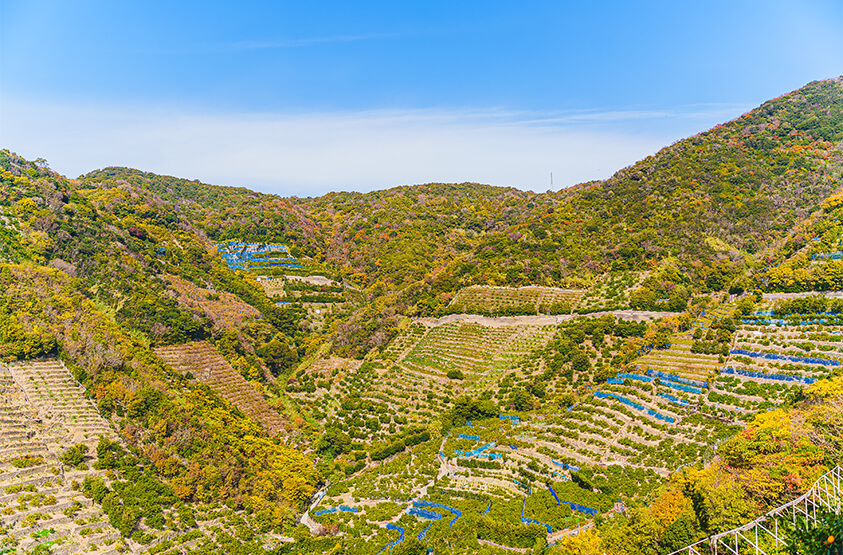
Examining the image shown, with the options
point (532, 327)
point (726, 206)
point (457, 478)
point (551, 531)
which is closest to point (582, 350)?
point (532, 327)

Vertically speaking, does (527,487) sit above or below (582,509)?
below

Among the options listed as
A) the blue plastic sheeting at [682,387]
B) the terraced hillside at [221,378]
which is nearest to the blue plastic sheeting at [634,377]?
the blue plastic sheeting at [682,387]

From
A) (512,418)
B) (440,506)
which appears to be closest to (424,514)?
(440,506)

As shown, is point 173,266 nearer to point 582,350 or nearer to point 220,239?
point 220,239

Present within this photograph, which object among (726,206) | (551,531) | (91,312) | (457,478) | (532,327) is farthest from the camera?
(726,206)

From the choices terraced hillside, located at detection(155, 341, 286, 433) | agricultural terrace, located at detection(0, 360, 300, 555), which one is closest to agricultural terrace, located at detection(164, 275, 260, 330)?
terraced hillside, located at detection(155, 341, 286, 433)

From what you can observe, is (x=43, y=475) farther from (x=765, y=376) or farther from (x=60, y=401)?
(x=765, y=376)

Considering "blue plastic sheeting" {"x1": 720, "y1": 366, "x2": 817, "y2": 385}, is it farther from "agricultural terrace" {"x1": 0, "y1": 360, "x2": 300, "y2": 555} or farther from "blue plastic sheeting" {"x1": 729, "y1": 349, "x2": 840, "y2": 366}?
"agricultural terrace" {"x1": 0, "y1": 360, "x2": 300, "y2": 555}
